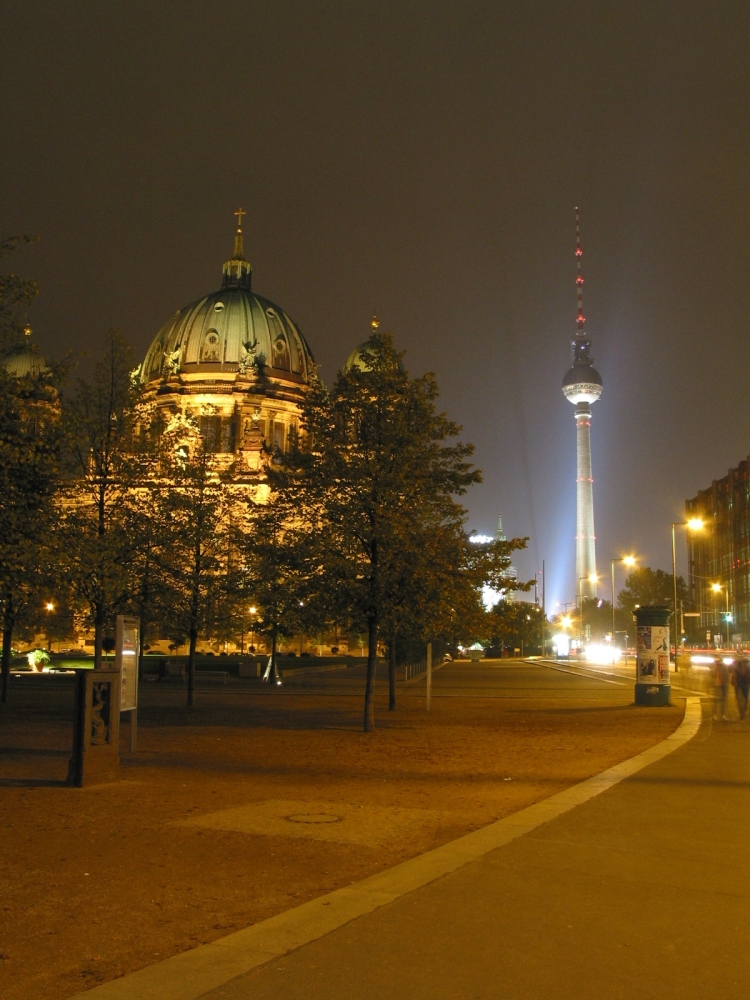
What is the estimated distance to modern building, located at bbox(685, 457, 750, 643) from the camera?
387 ft

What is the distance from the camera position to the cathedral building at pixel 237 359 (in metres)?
110

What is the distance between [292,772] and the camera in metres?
15.9

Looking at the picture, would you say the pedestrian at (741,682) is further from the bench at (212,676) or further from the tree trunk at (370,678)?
the bench at (212,676)

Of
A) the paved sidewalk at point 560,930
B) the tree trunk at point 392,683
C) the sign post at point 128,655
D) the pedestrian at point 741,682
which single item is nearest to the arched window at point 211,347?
the tree trunk at point 392,683

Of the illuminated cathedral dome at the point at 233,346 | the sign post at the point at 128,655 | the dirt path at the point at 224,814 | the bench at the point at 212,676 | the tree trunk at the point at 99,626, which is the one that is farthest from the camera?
the illuminated cathedral dome at the point at 233,346

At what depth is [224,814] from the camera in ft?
38.7

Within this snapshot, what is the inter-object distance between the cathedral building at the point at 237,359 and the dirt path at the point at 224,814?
83.2 metres

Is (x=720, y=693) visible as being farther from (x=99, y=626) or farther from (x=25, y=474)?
(x=25, y=474)

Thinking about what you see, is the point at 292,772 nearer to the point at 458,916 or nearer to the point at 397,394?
→ the point at 458,916

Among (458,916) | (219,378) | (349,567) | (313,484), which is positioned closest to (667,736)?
(349,567)

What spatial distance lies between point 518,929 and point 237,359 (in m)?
111

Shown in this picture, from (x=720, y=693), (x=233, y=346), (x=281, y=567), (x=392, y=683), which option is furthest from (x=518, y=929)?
(x=233, y=346)

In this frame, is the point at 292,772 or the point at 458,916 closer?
→ the point at 458,916

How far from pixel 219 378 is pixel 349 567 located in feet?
302
